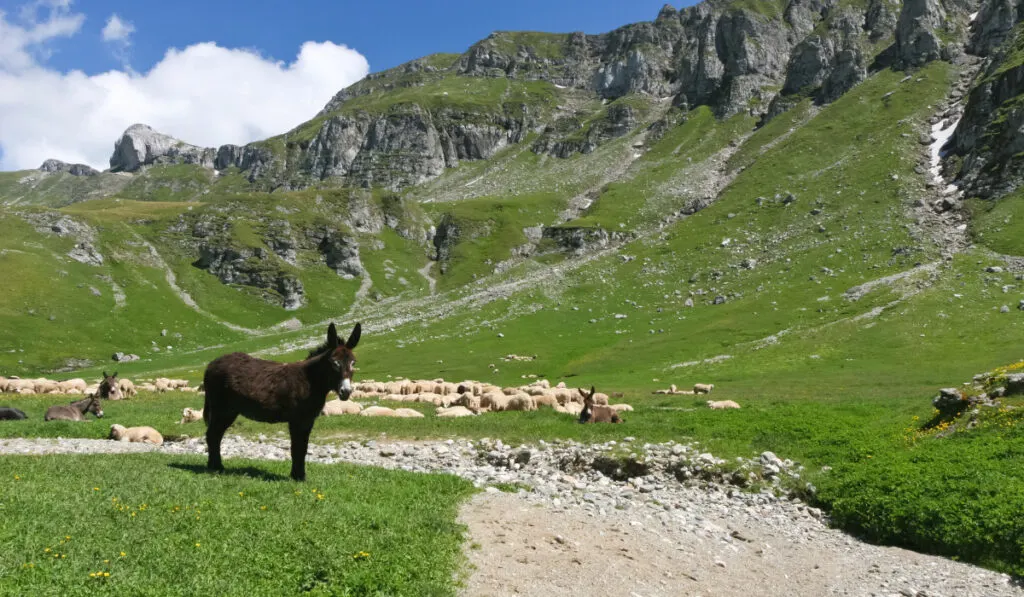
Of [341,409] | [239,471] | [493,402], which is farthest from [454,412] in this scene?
[239,471]

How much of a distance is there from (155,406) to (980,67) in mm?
228854

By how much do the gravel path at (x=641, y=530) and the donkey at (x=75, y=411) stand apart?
6.56m

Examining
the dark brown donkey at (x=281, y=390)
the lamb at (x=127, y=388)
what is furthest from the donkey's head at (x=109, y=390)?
the dark brown donkey at (x=281, y=390)

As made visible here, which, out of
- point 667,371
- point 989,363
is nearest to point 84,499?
point 667,371

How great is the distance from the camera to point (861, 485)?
2088 centimetres

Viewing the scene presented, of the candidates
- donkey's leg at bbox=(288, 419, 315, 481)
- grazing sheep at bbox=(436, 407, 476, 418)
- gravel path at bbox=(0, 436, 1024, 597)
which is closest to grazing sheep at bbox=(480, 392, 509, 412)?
grazing sheep at bbox=(436, 407, 476, 418)

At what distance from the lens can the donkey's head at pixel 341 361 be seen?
14242mm

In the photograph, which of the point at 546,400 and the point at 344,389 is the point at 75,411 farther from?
the point at 546,400

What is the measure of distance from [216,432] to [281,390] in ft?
9.54

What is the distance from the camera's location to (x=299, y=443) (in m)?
16.1

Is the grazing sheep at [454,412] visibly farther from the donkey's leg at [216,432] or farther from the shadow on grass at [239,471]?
the donkey's leg at [216,432]

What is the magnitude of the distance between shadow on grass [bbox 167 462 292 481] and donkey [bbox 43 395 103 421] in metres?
17.9

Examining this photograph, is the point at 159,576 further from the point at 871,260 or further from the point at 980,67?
the point at 980,67

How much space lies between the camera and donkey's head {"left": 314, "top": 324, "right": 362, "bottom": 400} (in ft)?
46.7
